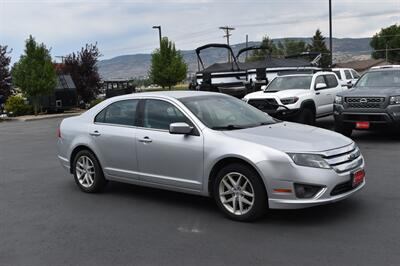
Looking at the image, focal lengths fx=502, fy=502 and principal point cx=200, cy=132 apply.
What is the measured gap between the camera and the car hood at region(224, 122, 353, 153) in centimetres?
542

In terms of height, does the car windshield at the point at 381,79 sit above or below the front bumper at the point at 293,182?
above

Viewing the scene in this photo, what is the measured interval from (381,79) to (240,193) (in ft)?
27.3

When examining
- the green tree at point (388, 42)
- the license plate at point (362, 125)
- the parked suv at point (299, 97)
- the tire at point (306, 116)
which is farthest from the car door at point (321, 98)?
the green tree at point (388, 42)

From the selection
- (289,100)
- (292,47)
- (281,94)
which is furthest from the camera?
(292,47)

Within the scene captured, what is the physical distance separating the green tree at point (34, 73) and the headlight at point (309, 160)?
26.0m

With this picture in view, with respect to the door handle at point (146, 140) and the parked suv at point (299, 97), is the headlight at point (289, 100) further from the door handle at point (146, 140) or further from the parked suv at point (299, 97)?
the door handle at point (146, 140)

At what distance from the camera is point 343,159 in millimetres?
5570

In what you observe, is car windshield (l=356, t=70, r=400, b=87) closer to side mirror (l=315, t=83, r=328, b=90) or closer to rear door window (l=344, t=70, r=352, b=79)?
side mirror (l=315, t=83, r=328, b=90)

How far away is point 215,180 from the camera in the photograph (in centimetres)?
580

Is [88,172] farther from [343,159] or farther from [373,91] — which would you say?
[373,91]

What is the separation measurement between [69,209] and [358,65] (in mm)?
102280

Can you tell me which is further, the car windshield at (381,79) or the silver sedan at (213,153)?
the car windshield at (381,79)

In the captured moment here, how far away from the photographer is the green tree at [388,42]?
94125mm

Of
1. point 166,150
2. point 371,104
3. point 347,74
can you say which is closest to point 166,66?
point 347,74
